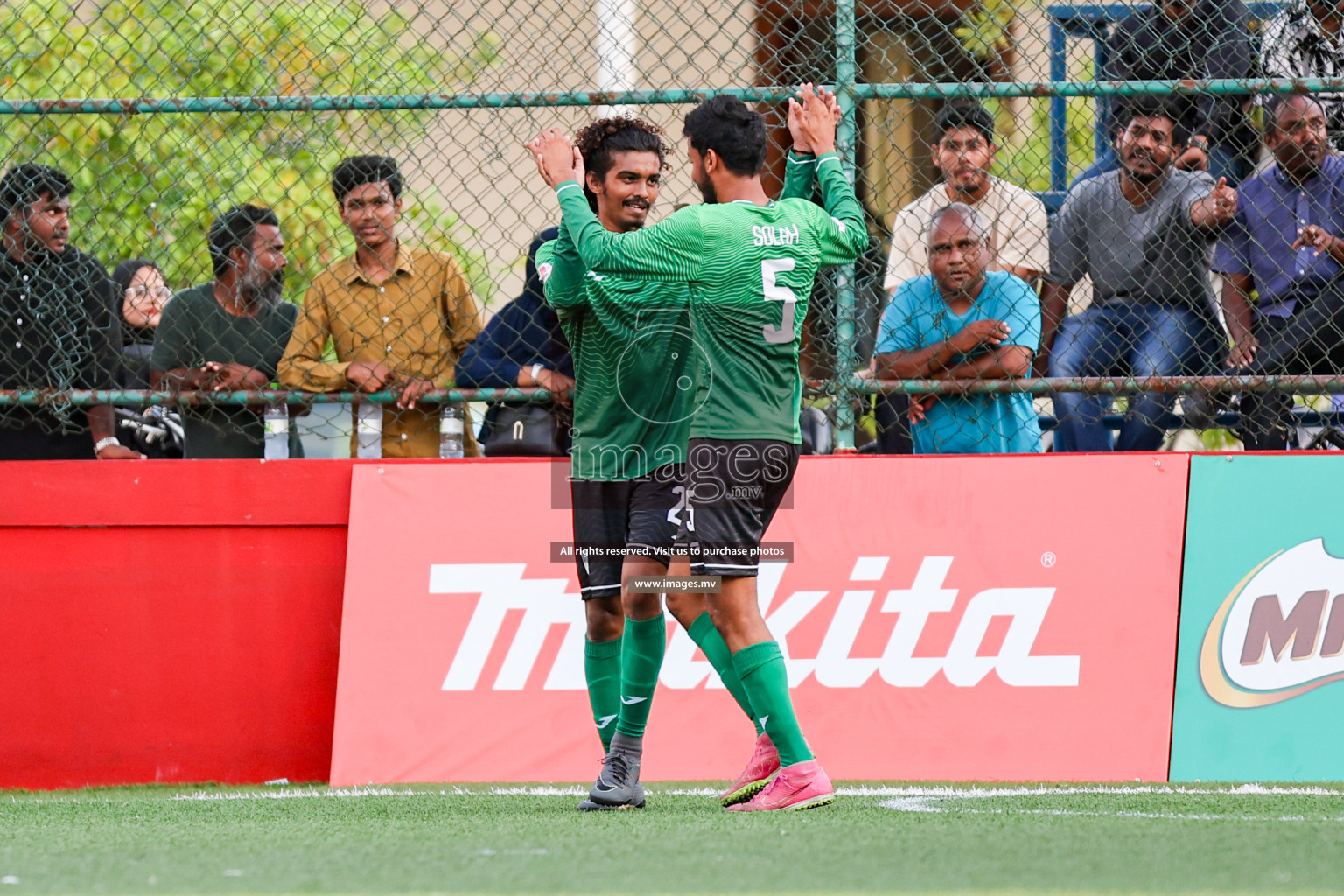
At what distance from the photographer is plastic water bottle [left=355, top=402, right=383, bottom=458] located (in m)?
5.68

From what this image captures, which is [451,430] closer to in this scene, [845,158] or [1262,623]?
[845,158]

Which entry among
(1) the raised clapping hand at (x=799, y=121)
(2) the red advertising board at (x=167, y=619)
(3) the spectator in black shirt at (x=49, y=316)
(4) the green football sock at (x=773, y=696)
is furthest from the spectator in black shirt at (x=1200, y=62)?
(3) the spectator in black shirt at (x=49, y=316)

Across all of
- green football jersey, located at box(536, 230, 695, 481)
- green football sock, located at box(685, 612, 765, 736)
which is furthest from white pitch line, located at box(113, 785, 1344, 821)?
green football jersey, located at box(536, 230, 695, 481)

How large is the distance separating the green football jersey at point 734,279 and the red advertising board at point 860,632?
138 cm

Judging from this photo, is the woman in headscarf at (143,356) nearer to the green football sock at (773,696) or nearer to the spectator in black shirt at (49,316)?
the spectator in black shirt at (49,316)

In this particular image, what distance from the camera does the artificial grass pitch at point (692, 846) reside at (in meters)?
2.99

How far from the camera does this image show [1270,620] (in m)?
5.24

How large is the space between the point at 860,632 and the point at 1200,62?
8.69 feet

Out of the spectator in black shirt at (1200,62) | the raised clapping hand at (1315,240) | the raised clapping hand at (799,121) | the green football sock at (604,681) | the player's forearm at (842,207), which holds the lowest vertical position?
the green football sock at (604,681)

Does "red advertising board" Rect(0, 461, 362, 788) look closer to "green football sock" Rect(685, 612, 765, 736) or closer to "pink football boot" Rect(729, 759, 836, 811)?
"green football sock" Rect(685, 612, 765, 736)

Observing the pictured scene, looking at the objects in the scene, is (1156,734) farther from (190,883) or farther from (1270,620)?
(190,883)

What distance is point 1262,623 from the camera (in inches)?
206

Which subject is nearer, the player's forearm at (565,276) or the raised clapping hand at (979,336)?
the player's forearm at (565,276)

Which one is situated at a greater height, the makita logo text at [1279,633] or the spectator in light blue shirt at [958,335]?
the spectator in light blue shirt at [958,335]
